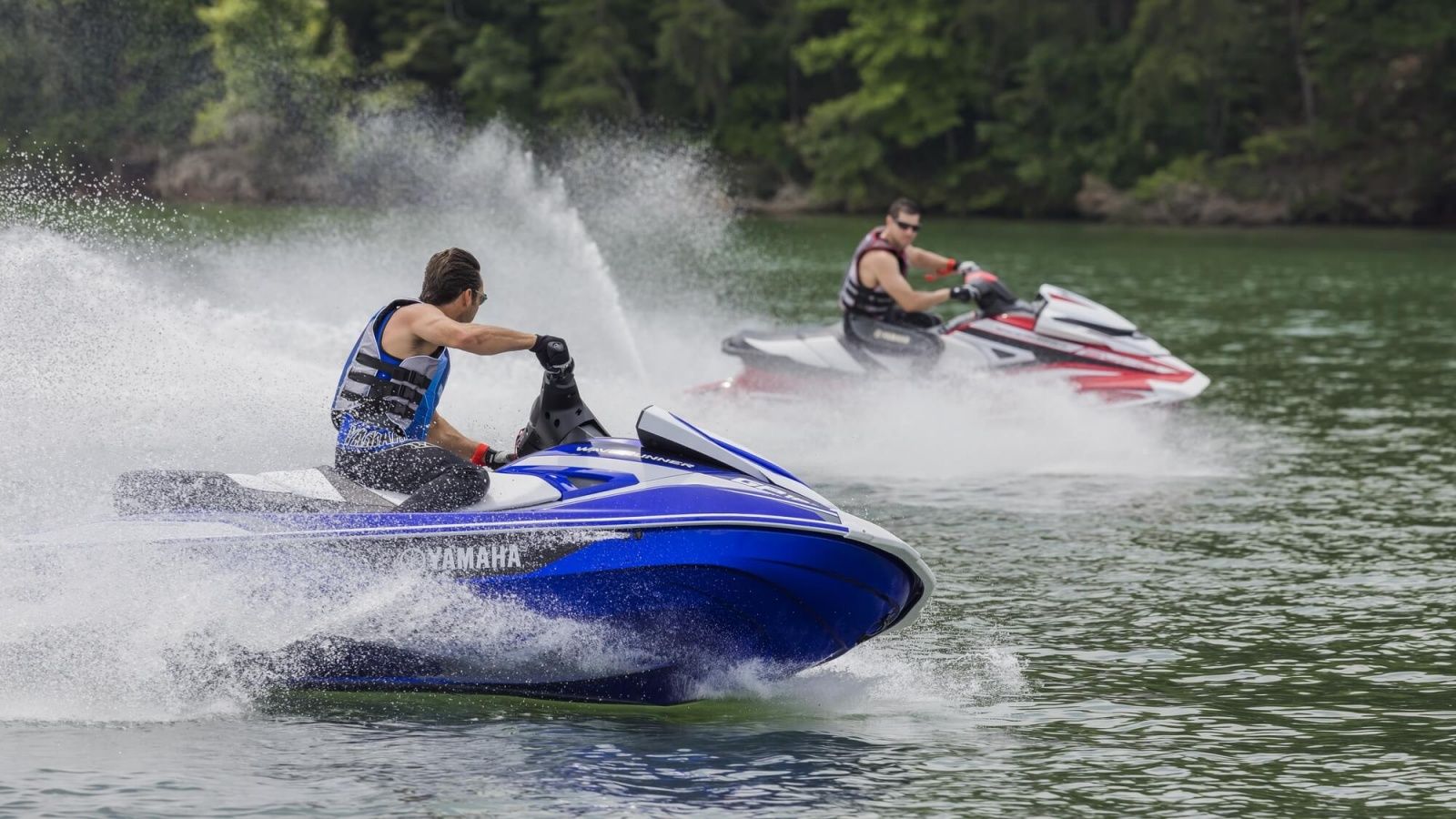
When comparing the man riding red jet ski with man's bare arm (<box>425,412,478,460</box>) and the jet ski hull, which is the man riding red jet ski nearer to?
man's bare arm (<box>425,412,478,460</box>)

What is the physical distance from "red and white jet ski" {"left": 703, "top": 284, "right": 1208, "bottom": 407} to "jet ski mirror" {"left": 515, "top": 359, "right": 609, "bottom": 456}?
7098mm

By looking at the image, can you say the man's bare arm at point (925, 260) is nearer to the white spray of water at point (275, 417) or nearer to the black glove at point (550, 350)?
the white spray of water at point (275, 417)

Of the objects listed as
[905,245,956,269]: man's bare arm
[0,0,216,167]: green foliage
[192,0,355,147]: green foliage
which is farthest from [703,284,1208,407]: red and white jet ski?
[192,0,355,147]: green foliage

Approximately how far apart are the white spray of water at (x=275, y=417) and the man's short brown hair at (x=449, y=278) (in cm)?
102

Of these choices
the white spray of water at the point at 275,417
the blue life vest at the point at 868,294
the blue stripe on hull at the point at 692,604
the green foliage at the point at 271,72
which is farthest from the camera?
the green foliage at the point at 271,72

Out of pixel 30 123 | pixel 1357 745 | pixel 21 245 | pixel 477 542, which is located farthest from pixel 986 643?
pixel 30 123

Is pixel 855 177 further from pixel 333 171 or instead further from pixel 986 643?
pixel 986 643

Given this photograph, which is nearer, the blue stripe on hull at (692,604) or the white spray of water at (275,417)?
the blue stripe on hull at (692,604)

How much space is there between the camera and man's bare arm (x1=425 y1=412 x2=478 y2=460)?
292 inches

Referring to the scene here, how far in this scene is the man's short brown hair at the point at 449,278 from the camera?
704 centimetres

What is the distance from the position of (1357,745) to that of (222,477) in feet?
13.2

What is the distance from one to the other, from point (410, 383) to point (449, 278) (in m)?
0.39

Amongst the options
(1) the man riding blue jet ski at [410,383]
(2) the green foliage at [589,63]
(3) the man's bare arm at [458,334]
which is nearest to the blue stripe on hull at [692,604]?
(1) the man riding blue jet ski at [410,383]

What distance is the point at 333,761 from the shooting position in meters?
6.38
